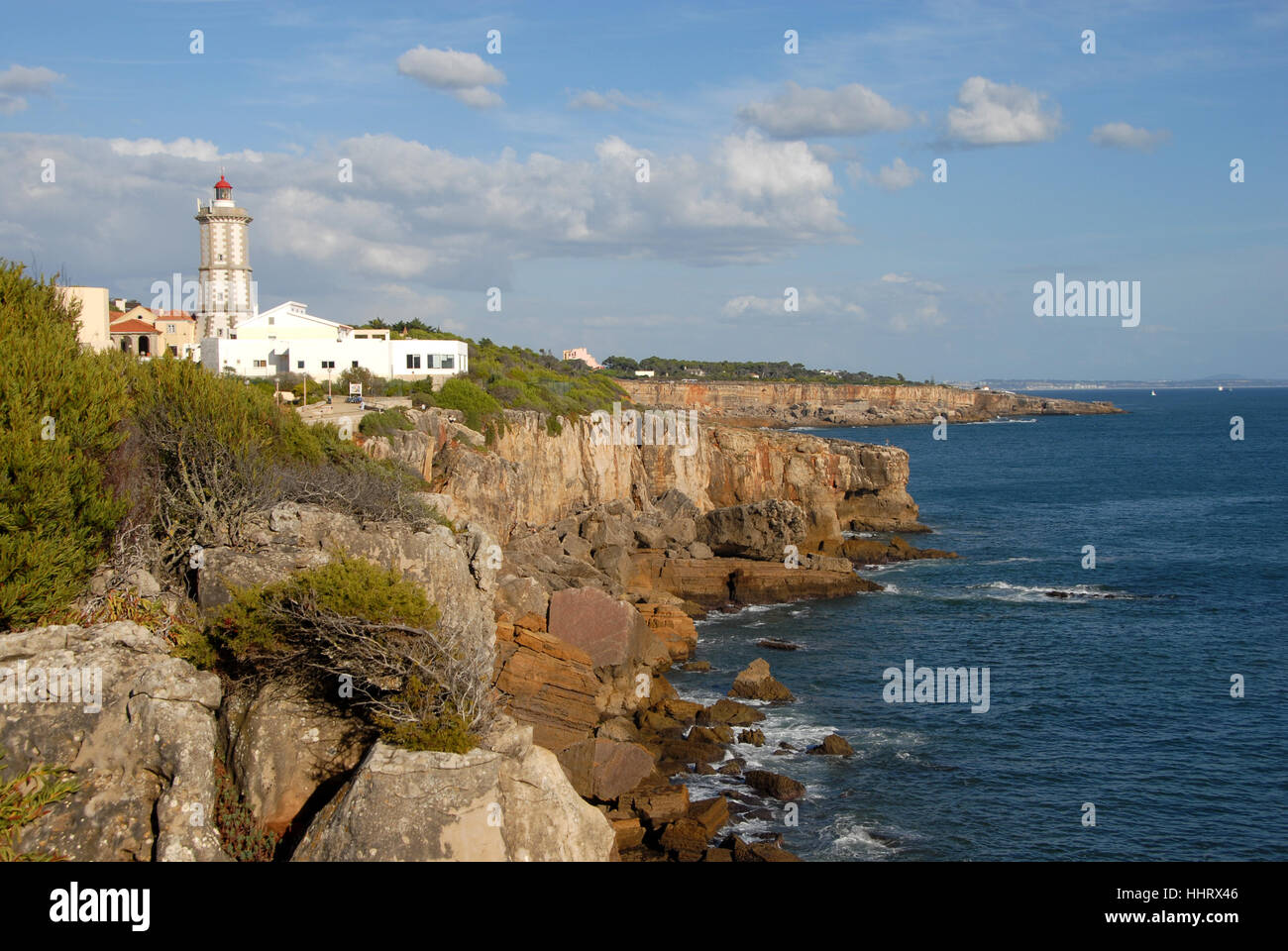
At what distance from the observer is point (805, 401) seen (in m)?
168

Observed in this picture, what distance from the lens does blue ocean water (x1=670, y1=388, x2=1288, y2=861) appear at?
2088 cm

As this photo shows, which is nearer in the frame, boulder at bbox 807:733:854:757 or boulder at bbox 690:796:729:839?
boulder at bbox 690:796:729:839

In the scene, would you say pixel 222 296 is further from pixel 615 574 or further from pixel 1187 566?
pixel 1187 566

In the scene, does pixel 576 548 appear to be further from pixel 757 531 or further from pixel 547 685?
pixel 547 685

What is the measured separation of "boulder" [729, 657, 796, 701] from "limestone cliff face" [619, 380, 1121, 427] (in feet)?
365

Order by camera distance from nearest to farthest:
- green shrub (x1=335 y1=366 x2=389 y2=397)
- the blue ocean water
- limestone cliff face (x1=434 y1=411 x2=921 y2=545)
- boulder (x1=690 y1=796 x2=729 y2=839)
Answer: boulder (x1=690 y1=796 x2=729 y2=839) → the blue ocean water → limestone cliff face (x1=434 y1=411 x2=921 y2=545) → green shrub (x1=335 y1=366 x2=389 y2=397)

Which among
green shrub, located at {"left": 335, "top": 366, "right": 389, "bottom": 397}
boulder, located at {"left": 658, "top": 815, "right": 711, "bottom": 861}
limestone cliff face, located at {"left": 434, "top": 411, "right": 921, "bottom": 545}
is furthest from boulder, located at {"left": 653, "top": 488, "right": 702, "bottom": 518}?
boulder, located at {"left": 658, "top": 815, "right": 711, "bottom": 861}

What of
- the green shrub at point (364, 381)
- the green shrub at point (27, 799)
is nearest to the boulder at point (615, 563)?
the green shrub at point (364, 381)

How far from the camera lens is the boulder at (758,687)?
28688 millimetres

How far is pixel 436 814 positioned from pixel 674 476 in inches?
1672

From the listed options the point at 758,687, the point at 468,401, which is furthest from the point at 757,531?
the point at 758,687

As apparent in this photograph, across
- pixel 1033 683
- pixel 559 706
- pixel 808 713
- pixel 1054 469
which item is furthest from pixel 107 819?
pixel 1054 469

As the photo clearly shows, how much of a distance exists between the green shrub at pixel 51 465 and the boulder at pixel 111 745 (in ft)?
3.81

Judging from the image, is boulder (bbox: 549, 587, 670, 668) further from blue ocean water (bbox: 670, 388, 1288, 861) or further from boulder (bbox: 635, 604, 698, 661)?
boulder (bbox: 635, 604, 698, 661)
